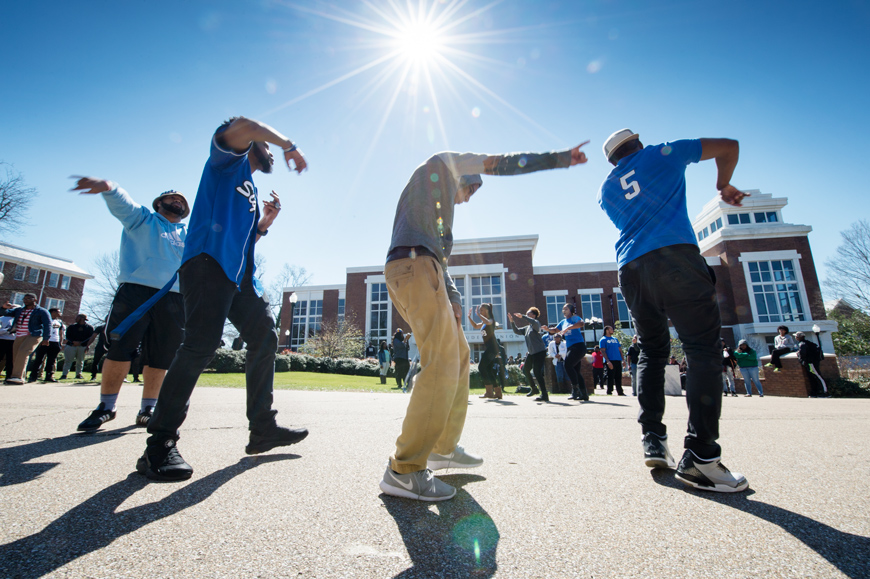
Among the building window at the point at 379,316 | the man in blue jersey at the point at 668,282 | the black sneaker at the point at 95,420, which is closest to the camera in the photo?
the man in blue jersey at the point at 668,282

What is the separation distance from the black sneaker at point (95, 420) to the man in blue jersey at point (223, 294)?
1.49 metres

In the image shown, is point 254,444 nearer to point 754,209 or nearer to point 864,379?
point 864,379

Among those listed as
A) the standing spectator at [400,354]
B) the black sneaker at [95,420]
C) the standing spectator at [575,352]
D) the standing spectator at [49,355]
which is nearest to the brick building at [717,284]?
the standing spectator at [400,354]

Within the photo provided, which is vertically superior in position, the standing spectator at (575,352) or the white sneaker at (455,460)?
the standing spectator at (575,352)

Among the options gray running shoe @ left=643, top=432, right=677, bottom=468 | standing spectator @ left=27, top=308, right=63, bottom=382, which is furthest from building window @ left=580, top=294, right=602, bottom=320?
gray running shoe @ left=643, top=432, right=677, bottom=468

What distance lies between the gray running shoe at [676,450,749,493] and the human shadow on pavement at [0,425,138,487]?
296 cm

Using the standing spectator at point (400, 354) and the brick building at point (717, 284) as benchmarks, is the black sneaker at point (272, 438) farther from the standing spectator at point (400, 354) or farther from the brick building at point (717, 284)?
the brick building at point (717, 284)

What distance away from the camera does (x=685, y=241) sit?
2271 mm

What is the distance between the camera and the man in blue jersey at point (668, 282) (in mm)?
1997

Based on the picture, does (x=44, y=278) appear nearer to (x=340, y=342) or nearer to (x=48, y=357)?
(x=340, y=342)

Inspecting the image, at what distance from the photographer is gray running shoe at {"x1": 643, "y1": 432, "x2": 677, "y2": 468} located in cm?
218

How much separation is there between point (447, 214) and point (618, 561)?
1605 mm

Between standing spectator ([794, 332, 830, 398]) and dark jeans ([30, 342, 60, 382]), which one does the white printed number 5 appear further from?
dark jeans ([30, 342, 60, 382])

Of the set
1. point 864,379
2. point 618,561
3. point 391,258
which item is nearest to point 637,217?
point 391,258
